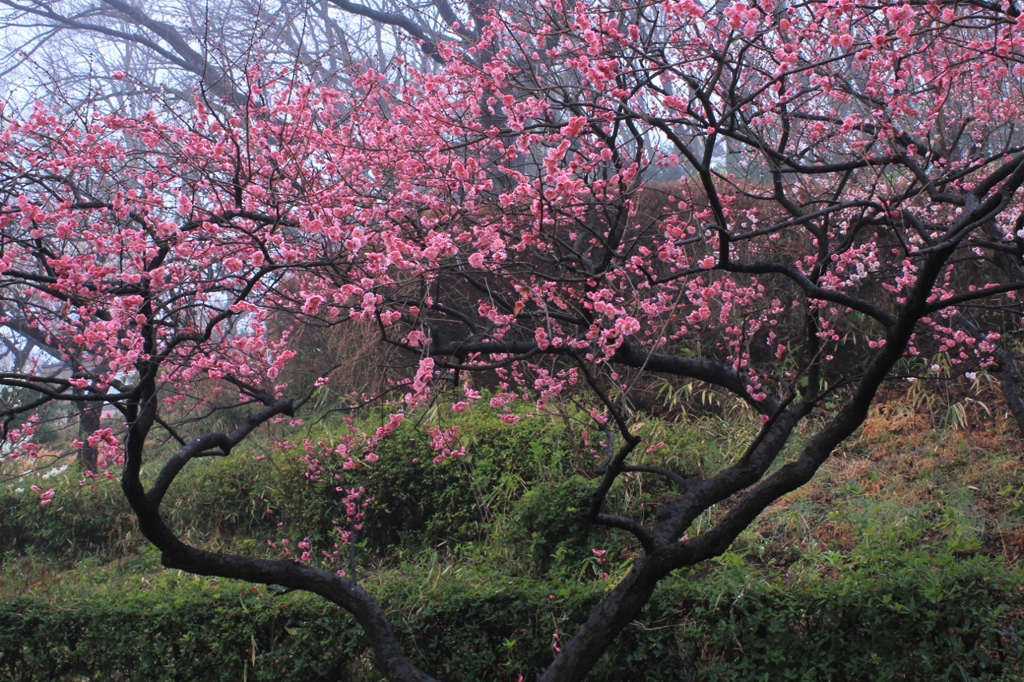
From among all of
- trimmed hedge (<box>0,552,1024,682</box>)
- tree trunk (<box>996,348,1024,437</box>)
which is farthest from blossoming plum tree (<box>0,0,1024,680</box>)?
trimmed hedge (<box>0,552,1024,682</box>)

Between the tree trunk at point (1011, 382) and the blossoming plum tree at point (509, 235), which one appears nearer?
the blossoming plum tree at point (509, 235)

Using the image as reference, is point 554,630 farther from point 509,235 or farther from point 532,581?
point 509,235

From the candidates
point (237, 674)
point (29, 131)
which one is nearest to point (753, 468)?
point (237, 674)

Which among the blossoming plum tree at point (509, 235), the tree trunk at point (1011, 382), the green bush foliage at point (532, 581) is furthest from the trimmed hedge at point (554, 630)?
the tree trunk at point (1011, 382)

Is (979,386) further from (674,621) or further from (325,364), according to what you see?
(325,364)

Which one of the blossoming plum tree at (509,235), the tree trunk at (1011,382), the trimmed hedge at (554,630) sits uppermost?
the blossoming plum tree at (509,235)

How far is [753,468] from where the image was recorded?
384cm

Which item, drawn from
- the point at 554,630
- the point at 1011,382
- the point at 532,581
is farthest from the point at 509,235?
the point at 1011,382

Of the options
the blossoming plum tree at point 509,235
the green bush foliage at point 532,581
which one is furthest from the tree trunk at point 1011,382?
the green bush foliage at point 532,581

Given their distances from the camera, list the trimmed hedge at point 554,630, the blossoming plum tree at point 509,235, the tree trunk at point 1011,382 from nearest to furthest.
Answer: the blossoming plum tree at point 509,235
the trimmed hedge at point 554,630
the tree trunk at point 1011,382

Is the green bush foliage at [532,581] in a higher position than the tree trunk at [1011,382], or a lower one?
lower

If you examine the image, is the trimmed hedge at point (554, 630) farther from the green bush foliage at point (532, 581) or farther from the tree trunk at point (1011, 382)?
the tree trunk at point (1011, 382)

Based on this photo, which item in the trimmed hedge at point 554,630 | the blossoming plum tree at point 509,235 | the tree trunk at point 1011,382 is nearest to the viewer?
the blossoming plum tree at point 509,235

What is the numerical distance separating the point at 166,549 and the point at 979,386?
6838 millimetres
